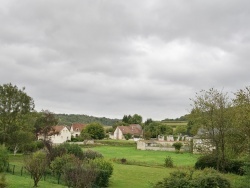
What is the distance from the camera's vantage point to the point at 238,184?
15609 mm

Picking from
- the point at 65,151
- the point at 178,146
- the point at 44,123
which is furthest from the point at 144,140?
the point at 65,151

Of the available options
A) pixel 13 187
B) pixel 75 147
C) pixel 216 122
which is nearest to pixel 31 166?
pixel 13 187

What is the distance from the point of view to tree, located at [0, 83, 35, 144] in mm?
39562

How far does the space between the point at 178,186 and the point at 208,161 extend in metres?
22.2

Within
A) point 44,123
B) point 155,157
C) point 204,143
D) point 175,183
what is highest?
point 44,123

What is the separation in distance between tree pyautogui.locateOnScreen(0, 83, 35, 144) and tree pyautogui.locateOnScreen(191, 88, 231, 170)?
21.9 metres

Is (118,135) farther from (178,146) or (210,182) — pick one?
(210,182)

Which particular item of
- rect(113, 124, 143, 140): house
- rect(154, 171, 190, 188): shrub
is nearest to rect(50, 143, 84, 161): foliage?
rect(154, 171, 190, 188): shrub

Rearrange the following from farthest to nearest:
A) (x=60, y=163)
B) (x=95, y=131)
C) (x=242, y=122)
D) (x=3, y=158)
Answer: (x=95, y=131), (x=3, y=158), (x=60, y=163), (x=242, y=122)

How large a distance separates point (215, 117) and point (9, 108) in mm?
25026

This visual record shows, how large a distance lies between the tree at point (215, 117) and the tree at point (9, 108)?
71.8ft

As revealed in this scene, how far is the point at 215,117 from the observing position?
33.0 m

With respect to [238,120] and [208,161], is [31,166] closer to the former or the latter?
[238,120]

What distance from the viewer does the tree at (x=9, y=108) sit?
39562mm
